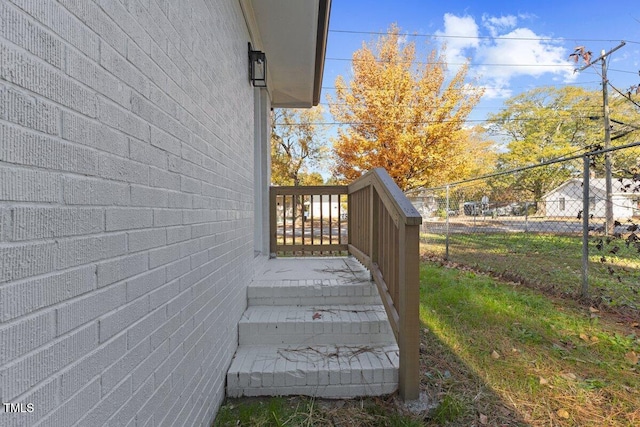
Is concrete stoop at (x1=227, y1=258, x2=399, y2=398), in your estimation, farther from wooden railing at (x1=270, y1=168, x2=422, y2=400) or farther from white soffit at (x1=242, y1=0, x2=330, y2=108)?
white soffit at (x1=242, y1=0, x2=330, y2=108)

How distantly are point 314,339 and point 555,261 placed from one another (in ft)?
16.7

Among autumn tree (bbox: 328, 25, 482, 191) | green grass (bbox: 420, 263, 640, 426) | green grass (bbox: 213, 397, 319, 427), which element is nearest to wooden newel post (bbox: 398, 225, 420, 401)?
green grass (bbox: 420, 263, 640, 426)

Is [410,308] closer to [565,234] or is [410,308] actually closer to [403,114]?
[565,234]

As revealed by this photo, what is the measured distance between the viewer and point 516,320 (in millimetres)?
3072

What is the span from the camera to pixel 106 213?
89 cm

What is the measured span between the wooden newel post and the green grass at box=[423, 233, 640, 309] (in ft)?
8.90

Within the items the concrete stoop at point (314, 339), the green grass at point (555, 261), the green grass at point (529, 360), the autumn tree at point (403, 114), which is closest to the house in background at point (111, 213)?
the concrete stoop at point (314, 339)

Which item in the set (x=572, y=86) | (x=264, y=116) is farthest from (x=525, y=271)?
(x=572, y=86)

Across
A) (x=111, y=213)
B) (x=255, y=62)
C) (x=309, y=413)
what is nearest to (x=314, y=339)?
(x=309, y=413)

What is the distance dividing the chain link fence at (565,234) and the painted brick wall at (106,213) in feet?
11.2

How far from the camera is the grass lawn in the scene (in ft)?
5.93

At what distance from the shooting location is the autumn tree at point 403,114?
9398mm

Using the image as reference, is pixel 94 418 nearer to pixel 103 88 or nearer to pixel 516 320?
pixel 103 88

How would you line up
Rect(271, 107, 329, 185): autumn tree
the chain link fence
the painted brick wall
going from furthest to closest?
1. Rect(271, 107, 329, 185): autumn tree
2. the chain link fence
3. the painted brick wall
